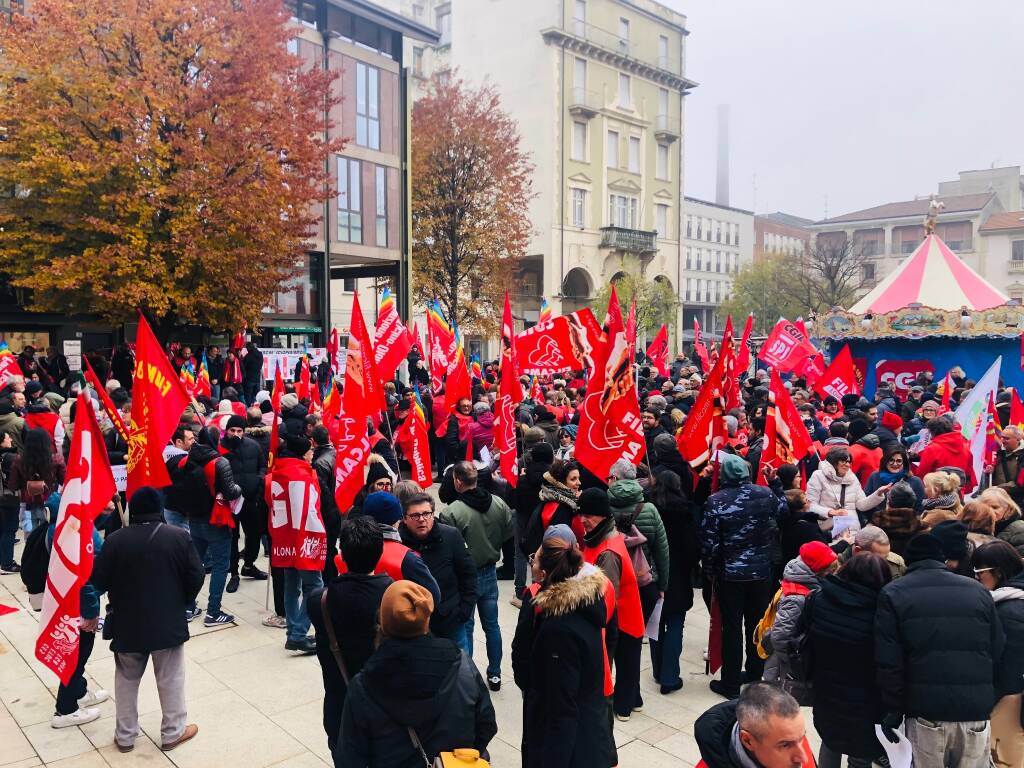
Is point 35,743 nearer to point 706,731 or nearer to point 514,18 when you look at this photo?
point 706,731

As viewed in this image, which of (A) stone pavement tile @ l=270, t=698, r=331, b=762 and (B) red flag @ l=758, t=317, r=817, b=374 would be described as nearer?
(A) stone pavement tile @ l=270, t=698, r=331, b=762

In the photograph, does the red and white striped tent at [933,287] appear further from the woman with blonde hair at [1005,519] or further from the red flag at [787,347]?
the woman with blonde hair at [1005,519]

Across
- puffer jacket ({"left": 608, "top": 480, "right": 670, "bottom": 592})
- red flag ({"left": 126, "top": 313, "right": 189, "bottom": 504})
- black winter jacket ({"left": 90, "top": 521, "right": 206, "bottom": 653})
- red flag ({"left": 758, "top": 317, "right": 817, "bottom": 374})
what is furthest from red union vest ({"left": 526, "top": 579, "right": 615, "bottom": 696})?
red flag ({"left": 758, "top": 317, "right": 817, "bottom": 374})

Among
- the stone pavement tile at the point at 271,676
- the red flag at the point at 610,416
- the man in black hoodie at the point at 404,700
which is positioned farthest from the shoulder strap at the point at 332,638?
the red flag at the point at 610,416

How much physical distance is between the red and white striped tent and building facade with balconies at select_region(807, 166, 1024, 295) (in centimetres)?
3763

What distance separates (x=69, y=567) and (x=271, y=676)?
6.87ft

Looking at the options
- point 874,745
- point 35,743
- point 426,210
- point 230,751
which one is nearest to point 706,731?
point 874,745

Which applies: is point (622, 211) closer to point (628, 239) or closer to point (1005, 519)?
point (628, 239)

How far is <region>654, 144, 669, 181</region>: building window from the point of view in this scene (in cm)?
5519

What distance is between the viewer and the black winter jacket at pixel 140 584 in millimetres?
5012

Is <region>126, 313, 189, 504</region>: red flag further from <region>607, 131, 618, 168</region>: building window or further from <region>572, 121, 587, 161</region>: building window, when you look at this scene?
<region>607, 131, 618, 168</region>: building window

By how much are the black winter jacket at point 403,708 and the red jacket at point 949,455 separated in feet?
22.4

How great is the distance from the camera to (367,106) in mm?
31938

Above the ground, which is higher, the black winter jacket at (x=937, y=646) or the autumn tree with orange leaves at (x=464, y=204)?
the autumn tree with orange leaves at (x=464, y=204)
